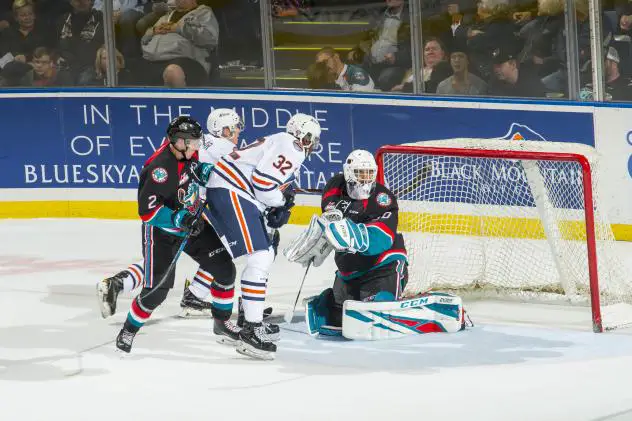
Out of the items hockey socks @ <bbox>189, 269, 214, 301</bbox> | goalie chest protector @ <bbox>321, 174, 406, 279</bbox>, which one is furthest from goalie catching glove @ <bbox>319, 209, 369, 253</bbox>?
hockey socks @ <bbox>189, 269, 214, 301</bbox>

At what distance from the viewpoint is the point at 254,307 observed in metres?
7.28

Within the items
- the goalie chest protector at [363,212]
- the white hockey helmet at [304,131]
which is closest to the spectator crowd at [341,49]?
the goalie chest protector at [363,212]

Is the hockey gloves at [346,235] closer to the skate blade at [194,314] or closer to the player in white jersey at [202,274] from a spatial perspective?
the player in white jersey at [202,274]

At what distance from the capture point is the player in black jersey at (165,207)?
289 inches

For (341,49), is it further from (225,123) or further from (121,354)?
(121,354)

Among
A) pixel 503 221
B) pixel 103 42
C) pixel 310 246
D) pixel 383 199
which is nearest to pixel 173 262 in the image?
pixel 310 246

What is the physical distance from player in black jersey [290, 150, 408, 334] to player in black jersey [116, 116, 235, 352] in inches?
25.4

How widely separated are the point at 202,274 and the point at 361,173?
119cm

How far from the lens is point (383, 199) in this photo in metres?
7.71

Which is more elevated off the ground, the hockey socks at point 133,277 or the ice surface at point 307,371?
the hockey socks at point 133,277

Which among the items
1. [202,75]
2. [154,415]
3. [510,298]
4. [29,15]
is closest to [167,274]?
[154,415]

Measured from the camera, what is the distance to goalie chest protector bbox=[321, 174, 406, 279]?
770cm

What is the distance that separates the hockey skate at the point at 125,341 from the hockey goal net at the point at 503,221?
191 cm

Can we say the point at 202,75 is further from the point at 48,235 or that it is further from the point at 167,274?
the point at 167,274
